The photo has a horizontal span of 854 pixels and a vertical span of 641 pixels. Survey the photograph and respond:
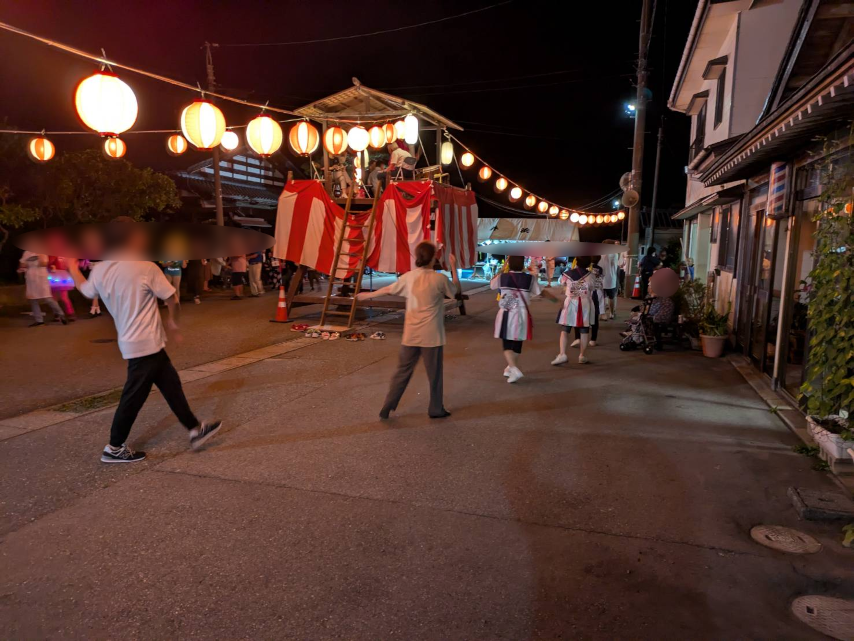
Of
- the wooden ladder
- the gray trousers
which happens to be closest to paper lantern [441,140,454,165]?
the wooden ladder

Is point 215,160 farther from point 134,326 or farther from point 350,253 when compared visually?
point 134,326

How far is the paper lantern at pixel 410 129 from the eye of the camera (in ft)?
43.9

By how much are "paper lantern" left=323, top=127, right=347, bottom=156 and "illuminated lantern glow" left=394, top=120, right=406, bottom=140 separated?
1.63 m

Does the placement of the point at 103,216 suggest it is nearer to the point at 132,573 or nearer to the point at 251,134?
the point at 251,134

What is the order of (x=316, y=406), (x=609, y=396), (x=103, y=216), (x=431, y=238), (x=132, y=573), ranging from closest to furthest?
(x=132, y=573), (x=316, y=406), (x=609, y=396), (x=431, y=238), (x=103, y=216)

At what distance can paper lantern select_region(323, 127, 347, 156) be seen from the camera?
1262 centimetres

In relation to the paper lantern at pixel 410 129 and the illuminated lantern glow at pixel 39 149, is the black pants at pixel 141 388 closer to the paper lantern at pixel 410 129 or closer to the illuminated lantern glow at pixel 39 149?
the paper lantern at pixel 410 129

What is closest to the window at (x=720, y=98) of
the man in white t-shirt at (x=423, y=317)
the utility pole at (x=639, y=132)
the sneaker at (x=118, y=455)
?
the utility pole at (x=639, y=132)

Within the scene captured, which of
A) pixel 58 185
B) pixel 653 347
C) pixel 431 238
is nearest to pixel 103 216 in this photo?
pixel 58 185

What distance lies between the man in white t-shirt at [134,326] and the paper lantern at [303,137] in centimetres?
773

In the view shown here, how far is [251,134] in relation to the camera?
10.2 metres

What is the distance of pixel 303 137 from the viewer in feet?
38.3

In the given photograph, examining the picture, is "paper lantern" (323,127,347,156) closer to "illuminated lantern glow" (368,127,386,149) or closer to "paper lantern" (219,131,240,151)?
"illuminated lantern glow" (368,127,386,149)

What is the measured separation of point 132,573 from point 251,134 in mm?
8718
